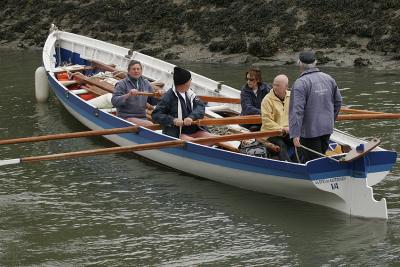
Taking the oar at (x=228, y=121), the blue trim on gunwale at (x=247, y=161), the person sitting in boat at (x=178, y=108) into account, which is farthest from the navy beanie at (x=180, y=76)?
the blue trim on gunwale at (x=247, y=161)

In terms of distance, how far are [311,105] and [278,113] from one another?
1.10 metres

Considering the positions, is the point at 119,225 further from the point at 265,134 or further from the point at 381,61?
the point at 381,61

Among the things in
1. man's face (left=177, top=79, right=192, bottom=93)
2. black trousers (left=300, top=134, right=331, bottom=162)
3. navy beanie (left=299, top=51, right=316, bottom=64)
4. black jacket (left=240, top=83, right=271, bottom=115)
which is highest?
navy beanie (left=299, top=51, right=316, bottom=64)

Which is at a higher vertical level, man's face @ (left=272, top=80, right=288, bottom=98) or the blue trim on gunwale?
man's face @ (left=272, top=80, right=288, bottom=98)

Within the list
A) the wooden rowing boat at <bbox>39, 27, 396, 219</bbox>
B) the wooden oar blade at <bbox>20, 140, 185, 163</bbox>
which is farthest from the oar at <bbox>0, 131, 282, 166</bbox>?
the wooden rowing boat at <bbox>39, 27, 396, 219</bbox>

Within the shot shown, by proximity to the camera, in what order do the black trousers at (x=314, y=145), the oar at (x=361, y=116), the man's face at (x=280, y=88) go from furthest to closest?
1. the oar at (x=361, y=116)
2. the man's face at (x=280, y=88)
3. the black trousers at (x=314, y=145)

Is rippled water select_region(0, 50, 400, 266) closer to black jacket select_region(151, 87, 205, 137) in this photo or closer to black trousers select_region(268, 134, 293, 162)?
black trousers select_region(268, 134, 293, 162)

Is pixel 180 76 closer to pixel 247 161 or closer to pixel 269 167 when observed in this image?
pixel 247 161

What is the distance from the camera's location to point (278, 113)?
10.7 meters

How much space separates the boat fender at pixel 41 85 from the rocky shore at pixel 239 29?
5.92 meters

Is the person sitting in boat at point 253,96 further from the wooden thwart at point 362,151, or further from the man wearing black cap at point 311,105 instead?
the wooden thwart at point 362,151

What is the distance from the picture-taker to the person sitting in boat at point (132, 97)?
508 inches

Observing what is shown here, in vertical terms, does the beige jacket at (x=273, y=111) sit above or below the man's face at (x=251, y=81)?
below

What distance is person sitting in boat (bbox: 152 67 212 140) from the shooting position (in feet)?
37.0
